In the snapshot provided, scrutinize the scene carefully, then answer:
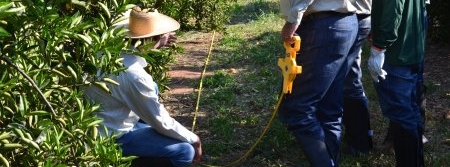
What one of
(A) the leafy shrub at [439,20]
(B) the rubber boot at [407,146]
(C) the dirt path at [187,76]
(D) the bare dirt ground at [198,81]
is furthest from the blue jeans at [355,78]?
(A) the leafy shrub at [439,20]

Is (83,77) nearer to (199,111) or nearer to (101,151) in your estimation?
(101,151)

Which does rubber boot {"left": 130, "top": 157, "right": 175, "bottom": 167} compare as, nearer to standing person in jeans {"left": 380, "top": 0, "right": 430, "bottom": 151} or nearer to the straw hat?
the straw hat

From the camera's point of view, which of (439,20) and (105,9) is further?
Answer: (439,20)

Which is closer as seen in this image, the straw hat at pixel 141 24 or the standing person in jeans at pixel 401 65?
the straw hat at pixel 141 24

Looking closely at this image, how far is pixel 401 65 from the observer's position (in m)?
4.28

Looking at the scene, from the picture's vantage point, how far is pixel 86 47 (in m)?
2.20

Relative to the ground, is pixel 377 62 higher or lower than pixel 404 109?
higher

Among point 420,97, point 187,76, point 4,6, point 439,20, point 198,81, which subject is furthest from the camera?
point 439,20

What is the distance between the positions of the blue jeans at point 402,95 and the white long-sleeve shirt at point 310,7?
495 millimetres

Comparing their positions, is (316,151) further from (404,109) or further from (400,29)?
(400,29)

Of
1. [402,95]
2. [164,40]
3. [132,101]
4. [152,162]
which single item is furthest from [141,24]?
[402,95]

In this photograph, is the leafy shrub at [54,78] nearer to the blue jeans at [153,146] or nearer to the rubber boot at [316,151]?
the blue jeans at [153,146]

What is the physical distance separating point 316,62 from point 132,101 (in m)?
1.07

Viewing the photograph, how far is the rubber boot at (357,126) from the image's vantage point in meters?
5.05
